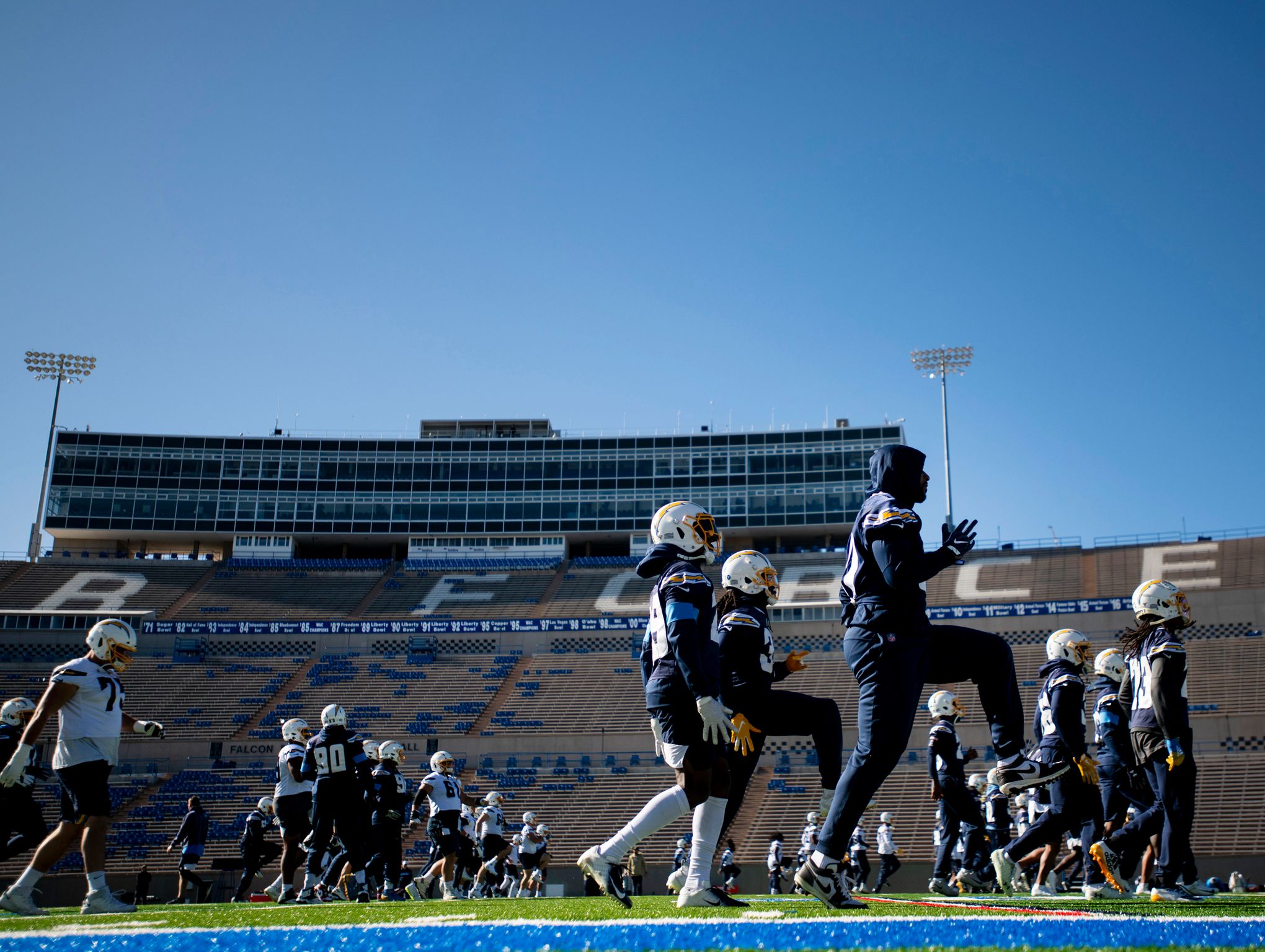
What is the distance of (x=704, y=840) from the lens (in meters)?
6.90

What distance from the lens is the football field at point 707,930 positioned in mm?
4121

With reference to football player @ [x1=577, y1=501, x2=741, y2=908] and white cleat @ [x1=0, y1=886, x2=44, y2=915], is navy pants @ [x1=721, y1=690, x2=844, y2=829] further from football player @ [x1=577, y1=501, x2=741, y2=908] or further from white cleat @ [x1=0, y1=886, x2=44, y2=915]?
white cleat @ [x1=0, y1=886, x2=44, y2=915]

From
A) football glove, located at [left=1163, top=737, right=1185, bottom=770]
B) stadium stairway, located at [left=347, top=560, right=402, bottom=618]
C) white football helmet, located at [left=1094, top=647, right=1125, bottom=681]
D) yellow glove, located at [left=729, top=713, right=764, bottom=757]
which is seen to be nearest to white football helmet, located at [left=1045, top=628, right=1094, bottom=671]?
white football helmet, located at [left=1094, top=647, right=1125, bottom=681]

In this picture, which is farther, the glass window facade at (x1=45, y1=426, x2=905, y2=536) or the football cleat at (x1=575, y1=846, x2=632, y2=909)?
the glass window facade at (x1=45, y1=426, x2=905, y2=536)

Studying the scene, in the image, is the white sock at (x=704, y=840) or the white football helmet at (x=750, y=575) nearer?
the white sock at (x=704, y=840)

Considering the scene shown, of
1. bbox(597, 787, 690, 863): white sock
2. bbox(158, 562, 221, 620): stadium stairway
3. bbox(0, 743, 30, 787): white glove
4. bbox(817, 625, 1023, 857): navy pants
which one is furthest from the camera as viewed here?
bbox(158, 562, 221, 620): stadium stairway

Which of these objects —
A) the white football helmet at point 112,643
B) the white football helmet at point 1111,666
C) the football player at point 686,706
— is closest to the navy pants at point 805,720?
the football player at point 686,706

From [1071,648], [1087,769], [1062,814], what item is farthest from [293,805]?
[1087,769]

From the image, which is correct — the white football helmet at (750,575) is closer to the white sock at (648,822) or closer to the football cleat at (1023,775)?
the white sock at (648,822)

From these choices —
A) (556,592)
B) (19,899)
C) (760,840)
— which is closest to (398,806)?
(19,899)

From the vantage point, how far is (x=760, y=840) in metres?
40.9

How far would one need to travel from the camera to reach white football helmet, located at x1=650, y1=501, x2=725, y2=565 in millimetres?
7449

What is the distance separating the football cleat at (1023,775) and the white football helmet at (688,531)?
231cm

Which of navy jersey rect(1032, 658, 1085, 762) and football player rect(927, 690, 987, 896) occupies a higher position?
navy jersey rect(1032, 658, 1085, 762)
